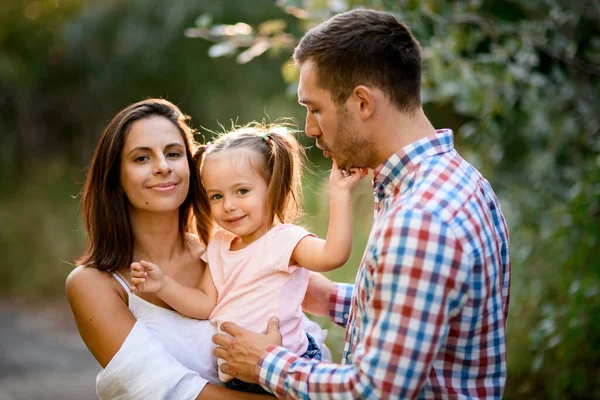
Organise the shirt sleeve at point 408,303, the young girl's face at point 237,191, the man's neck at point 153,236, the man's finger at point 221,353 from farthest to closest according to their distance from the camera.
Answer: the man's neck at point 153,236
the young girl's face at point 237,191
the man's finger at point 221,353
the shirt sleeve at point 408,303

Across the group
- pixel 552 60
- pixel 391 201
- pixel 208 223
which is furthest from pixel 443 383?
pixel 552 60

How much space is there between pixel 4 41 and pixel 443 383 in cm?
1151

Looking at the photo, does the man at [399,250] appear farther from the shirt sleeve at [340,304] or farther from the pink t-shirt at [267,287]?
the shirt sleeve at [340,304]

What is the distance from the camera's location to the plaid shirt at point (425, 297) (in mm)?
1547

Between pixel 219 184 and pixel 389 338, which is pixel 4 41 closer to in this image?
pixel 219 184

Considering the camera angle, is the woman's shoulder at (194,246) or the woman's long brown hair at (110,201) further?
the woman's shoulder at (194,246)

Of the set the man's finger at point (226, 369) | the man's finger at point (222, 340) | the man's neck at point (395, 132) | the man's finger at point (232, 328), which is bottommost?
the man's finger at point (226, 369)

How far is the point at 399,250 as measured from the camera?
5.11 ft

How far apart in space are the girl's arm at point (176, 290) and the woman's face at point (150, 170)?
252 millimetres

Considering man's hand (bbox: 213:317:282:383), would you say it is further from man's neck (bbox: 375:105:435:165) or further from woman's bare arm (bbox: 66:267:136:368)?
man's neck (bbox: 375:105:435:165)

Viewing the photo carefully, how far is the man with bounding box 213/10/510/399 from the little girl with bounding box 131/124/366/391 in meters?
0.17

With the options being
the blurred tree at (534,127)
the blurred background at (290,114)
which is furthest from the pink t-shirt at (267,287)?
the blurred tree at (534,127)

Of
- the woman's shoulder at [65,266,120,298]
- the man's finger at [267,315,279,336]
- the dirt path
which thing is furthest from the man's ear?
the dirt path

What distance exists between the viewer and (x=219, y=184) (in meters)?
2.26
